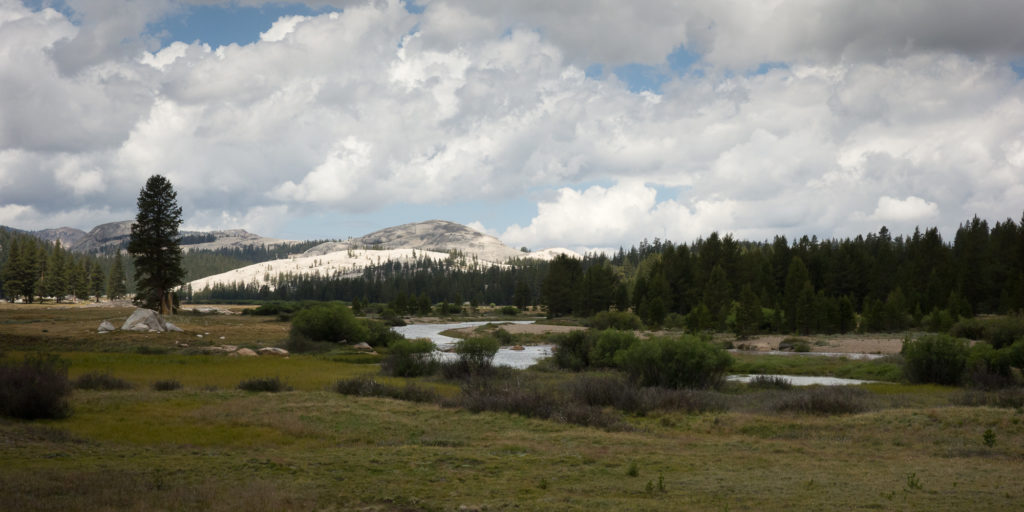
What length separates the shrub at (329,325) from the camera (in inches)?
2453

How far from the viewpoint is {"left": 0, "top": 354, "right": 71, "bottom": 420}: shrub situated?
755 inches

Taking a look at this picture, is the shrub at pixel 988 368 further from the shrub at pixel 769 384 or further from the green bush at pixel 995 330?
the shrub at pixel 769 384

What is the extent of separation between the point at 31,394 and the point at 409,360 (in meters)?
23.3

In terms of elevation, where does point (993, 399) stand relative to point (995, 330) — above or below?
below

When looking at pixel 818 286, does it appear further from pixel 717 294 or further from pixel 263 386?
pixel 263 386

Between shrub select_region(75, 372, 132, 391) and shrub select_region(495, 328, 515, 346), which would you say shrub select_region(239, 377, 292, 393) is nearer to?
shrub select_region(75, 372, 132, 391)

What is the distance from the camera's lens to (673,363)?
1346 inches

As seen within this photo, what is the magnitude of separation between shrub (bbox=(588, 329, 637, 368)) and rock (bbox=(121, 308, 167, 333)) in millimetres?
37141

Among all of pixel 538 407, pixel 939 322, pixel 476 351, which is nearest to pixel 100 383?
pixel 538 407

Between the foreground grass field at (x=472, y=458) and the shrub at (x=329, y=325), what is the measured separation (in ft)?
115

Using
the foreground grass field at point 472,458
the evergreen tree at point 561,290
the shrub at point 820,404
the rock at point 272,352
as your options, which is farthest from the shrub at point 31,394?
the evergreen tree at point 561,290

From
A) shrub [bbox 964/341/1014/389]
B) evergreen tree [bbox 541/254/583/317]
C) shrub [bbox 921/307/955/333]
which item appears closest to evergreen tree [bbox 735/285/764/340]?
shrub [bbox 921/307/955/333]

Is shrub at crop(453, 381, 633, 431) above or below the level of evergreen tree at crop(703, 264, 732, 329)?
below

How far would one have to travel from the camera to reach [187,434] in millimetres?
19094
